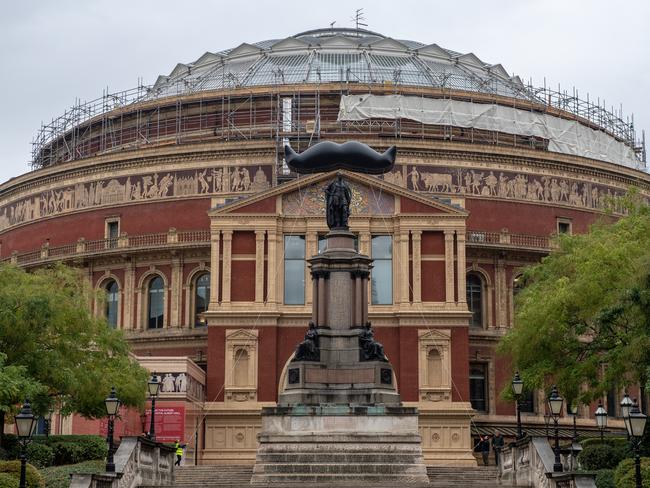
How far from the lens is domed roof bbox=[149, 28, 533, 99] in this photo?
8356cm

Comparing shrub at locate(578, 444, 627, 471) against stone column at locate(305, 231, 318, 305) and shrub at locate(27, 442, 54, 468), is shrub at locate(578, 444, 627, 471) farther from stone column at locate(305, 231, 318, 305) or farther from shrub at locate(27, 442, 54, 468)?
stone column at locate(305, 231, 318, 305)

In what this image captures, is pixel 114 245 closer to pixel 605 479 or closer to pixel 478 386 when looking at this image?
pixel 478 386

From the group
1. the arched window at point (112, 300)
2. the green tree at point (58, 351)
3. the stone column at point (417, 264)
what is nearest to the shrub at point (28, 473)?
the green tree at point (58, 351)

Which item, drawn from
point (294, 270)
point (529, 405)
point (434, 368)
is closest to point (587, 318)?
point (434, 368)

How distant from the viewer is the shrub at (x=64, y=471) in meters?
33.9

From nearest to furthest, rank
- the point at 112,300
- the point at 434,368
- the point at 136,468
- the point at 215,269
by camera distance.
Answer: the point at 136,468, the point at 434,368, the point at 215,269, the point at 112,300

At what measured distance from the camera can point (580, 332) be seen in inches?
1875

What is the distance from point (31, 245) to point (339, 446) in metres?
45.2

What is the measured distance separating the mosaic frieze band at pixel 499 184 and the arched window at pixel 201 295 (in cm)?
1152

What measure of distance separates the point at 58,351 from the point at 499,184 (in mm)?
33970

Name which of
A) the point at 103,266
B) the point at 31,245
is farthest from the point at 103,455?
the point at 31,245

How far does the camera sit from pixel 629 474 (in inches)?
1236

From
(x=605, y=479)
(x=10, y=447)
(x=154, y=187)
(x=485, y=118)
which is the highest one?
(x=485, y=118)

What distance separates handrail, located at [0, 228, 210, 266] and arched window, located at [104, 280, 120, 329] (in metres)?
2.13
